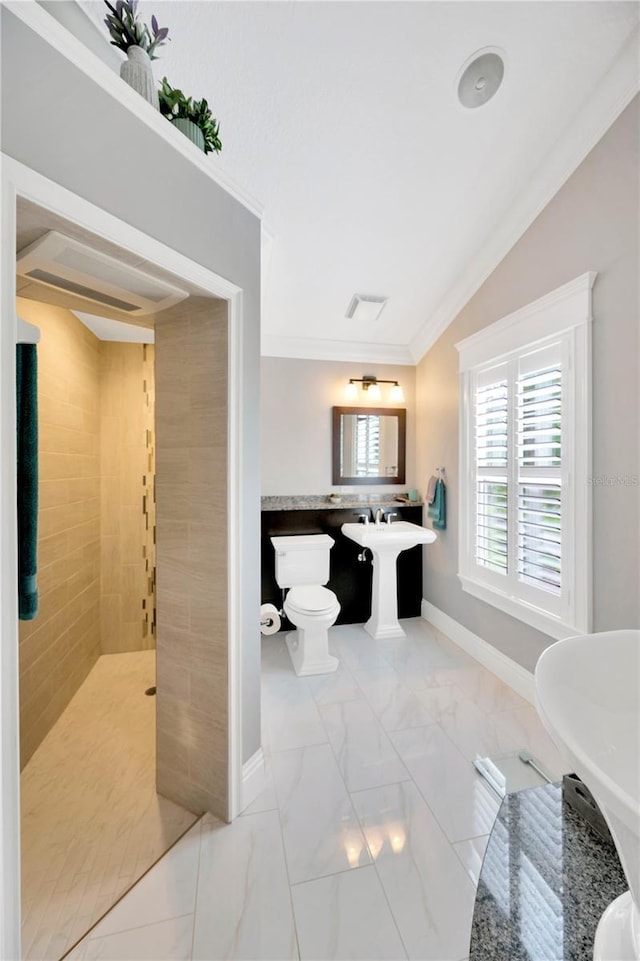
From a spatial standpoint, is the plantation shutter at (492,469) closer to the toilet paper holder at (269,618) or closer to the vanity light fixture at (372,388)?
the vanity light fixture at (372,388)

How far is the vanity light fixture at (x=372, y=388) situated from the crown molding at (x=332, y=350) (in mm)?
174

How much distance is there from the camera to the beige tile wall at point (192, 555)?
1461mm

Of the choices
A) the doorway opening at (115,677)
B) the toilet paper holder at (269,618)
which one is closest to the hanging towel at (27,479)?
the doorway opening at (115,677)

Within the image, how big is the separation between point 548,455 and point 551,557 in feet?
1.85

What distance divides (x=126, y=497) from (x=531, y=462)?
2.73 metres

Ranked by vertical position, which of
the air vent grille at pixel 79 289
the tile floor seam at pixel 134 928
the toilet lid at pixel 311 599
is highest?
the air vent grille at pixel 79 289

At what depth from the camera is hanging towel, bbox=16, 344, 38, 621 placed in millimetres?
949

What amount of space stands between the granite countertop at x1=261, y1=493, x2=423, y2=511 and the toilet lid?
65cm

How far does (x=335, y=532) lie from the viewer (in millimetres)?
3184

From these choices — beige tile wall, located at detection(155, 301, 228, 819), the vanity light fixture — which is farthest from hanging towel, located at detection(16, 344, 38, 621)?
the vanity light fixture

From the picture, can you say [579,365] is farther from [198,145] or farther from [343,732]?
[343,732]

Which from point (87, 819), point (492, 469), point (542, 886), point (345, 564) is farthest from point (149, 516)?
point (542, 886)

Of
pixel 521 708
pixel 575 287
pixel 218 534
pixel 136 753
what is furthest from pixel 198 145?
pixel 521 708

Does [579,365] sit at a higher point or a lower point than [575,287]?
lower
